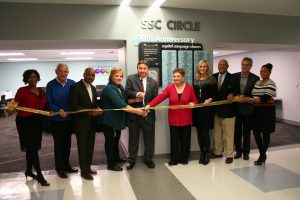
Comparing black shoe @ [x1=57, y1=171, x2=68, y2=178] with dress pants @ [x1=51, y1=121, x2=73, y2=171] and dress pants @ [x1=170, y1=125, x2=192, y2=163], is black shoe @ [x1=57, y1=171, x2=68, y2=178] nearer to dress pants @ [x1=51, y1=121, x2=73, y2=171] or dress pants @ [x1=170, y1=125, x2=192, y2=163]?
dress pants @ [x1=51, y1=121, x2=73, y2=171]

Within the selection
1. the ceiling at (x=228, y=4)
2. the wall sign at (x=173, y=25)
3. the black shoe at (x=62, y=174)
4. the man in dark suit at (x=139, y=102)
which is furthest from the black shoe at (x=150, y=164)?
the ceiling at (x=228, y=4)

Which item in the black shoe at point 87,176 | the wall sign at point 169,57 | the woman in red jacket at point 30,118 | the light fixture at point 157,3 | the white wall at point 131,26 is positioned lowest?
the black shoe at point 87,176

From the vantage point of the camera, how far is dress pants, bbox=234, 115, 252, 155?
13.5 feet

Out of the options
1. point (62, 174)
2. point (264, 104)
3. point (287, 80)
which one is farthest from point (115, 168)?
point (287, 80)

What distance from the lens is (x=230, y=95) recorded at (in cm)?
389

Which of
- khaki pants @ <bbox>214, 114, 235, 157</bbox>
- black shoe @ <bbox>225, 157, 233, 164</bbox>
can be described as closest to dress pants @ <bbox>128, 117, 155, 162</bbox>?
khaki pants @ <bbox>214, 114, 235, 157</bbox>

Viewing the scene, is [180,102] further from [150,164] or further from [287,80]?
[287,80]

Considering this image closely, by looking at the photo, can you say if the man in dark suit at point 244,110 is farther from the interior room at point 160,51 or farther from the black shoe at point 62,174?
the black shoe at point 62,174

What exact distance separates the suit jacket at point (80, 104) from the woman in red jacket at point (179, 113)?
0.85 metres

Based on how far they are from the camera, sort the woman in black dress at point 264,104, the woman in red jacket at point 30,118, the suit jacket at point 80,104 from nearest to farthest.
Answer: the woman in red jacket at point 30,118 < the suit jacket at point 80,104 < the woman in black dress at point 264,104

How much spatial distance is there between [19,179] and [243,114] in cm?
350

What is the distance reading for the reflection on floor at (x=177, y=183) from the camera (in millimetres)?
3062

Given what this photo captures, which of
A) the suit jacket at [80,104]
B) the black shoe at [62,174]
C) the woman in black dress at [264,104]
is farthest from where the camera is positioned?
the woman in black dress at [264,104]

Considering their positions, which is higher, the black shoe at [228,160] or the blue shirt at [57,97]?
the blue shirt at [57,97]
